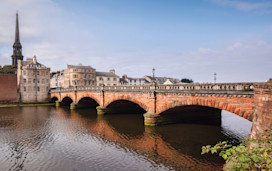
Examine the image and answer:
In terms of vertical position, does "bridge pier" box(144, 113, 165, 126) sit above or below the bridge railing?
below

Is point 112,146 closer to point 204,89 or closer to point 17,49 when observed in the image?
point 204,89

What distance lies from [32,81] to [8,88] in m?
7.10

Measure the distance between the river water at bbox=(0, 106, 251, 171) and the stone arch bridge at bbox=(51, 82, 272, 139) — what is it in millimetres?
3531

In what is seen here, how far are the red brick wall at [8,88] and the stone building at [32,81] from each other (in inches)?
60.7

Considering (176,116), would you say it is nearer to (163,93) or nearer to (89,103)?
(163,93)

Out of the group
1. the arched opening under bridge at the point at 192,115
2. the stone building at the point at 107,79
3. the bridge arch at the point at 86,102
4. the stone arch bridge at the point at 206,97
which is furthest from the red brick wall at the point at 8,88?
the arched opening under bridge at the point at 192,115

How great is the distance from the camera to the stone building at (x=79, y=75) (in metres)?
77.7

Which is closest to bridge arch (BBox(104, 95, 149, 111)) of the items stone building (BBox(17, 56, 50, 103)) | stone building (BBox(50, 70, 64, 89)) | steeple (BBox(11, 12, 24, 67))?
stone building (BBox(17, 56, 50, 103))

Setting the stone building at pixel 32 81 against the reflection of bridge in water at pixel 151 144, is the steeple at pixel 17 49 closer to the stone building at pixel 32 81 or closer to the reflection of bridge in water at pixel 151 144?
the stone building at pixel 32 81

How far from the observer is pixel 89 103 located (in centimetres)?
5053

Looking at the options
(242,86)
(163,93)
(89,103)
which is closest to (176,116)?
(163,93)

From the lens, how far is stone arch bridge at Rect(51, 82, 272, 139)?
11312 mm

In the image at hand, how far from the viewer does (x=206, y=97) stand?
19.0m

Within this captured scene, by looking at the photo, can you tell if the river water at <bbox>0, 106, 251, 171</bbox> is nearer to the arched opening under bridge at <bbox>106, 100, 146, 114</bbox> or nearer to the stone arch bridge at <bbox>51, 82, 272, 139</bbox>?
the stone arch bridge at <bbox>51, 82, 272, 139</bbox>
